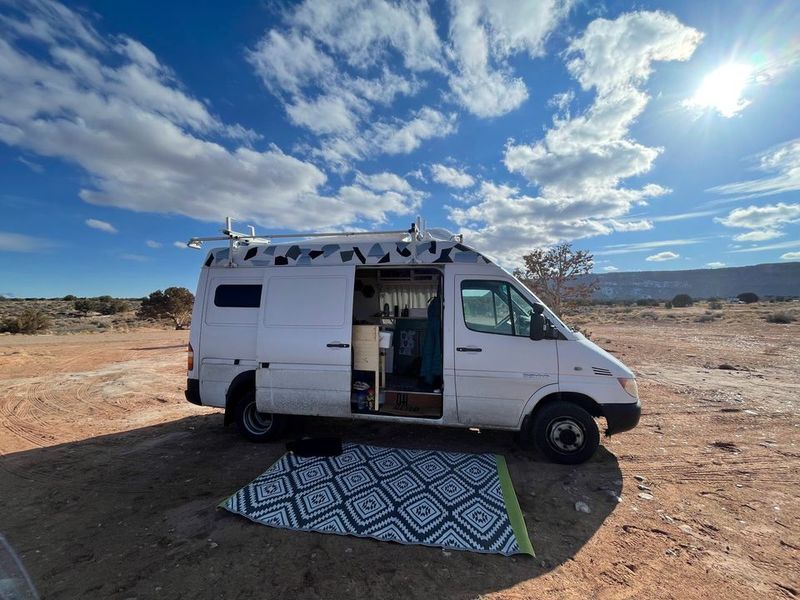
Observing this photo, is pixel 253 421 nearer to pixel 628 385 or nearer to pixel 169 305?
pixel 628 385

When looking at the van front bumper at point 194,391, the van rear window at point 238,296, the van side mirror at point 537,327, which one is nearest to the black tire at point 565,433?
the van side mirror at point 537,327

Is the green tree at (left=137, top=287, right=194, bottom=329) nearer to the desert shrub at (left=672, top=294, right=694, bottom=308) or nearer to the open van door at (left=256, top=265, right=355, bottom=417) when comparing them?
the open van door at (left=256, top=265, right=355, bottom=417)

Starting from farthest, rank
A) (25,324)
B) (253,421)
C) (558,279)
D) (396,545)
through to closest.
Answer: (25,324) → (558,279) → (253,421) → (396,545)

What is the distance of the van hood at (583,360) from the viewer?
14.6 feet

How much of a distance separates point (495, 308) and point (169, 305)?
28.5m

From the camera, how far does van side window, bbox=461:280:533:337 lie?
15.2 ft

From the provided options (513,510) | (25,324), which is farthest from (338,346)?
(25,324)

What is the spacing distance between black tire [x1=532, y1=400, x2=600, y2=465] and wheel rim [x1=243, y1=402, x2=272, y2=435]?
375 cm

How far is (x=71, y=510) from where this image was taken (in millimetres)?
3662

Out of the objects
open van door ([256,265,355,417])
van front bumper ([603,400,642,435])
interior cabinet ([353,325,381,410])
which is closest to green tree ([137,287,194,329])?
open van door ([256,265,355,417])

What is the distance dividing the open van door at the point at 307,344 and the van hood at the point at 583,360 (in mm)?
2723

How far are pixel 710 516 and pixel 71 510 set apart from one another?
6371 millimetres

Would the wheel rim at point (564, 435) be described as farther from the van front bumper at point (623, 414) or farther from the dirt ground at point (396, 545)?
the van front bumper at point (623, 414)

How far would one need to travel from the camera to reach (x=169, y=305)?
87.5 feet
